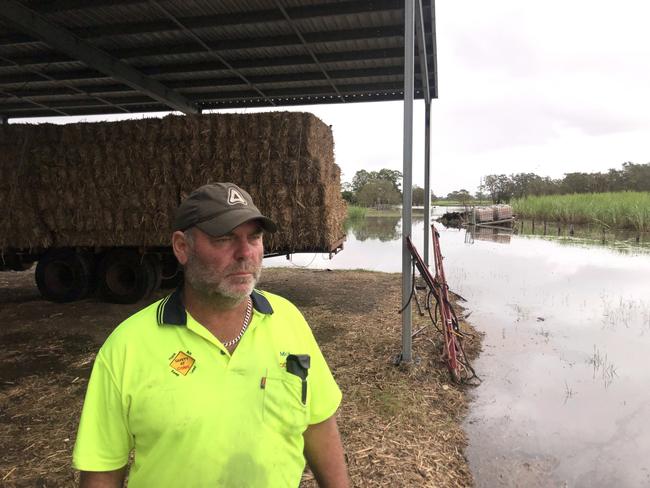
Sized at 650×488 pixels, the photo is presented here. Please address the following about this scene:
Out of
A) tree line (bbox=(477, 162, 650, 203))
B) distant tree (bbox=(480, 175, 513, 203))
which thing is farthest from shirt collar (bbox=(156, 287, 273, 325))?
distant tree (bbox=(480, 175, 513, 203))

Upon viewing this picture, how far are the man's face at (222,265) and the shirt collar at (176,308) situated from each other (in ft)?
0.23

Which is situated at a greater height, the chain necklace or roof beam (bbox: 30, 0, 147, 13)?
roof beam (bbox: 30, 0, 147, 13)

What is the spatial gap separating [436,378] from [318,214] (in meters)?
3.04

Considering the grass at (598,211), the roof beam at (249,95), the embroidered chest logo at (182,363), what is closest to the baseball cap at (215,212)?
the embroidered chest logo at (182,363)

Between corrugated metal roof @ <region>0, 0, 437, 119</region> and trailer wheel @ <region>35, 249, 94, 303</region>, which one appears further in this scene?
trailer wheel @ <region>35, 249, 94, 303</region>

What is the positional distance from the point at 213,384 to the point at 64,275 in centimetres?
750

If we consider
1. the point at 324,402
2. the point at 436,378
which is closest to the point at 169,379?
the point at 324,402

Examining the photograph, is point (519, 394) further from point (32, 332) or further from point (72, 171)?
point (72, 171)

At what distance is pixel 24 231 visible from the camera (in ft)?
23.3

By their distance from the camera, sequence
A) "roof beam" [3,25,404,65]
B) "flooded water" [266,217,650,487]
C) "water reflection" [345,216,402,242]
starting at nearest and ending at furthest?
"flooded water" [266,217,650,487], "roof beam" [3,25,404,65], "water reflection" [345,216,402,242]

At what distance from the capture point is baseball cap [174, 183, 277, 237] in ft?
4.48

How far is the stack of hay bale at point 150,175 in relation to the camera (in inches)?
255

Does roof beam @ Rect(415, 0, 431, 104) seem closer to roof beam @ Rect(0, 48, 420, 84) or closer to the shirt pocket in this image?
roof beam @ Rect(0, 48, 420, 84)

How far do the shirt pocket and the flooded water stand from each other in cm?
212
